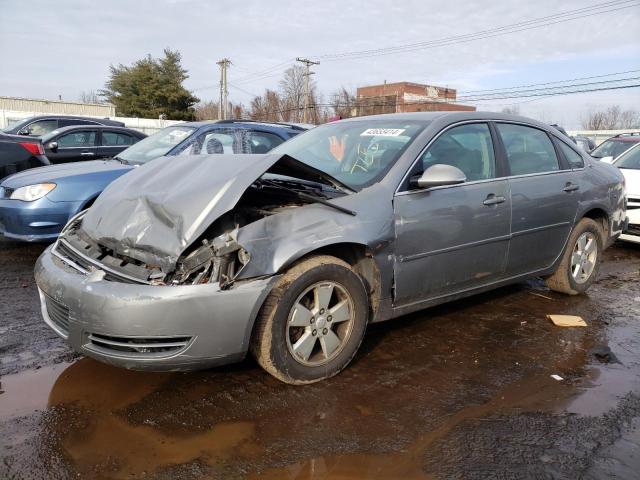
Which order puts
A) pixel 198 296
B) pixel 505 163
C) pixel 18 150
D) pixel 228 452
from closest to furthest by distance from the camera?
pixel 228 452 < pixel 198 296 < pixel 505 163 < pixel 18 150

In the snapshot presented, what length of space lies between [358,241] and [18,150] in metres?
6.05

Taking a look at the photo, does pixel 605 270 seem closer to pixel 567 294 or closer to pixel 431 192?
pixel 567 294

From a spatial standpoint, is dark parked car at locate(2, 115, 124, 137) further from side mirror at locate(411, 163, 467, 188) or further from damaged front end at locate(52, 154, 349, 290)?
side mirror at locate(411, 163, 467, 188)

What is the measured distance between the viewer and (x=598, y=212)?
5004 millimetres

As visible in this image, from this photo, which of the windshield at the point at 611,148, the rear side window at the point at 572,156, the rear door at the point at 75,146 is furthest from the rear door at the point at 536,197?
the windshield at the point at 611,148

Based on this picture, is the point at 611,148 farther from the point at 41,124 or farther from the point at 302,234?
the point at 41,124

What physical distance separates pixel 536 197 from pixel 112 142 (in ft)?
26.6

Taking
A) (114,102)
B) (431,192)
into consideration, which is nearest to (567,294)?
(431,192)

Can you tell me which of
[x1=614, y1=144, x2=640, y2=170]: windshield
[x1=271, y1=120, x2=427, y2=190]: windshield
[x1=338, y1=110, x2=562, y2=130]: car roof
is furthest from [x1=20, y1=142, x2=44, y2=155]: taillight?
[x1=614, y1=144, x2=640, y2=170]: windshield

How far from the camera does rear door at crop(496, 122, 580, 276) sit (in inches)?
162

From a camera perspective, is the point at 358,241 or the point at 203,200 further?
the point at 358,241

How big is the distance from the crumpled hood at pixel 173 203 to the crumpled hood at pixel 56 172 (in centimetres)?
250

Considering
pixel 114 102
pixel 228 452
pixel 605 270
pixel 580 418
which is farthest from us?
pixel 114 102

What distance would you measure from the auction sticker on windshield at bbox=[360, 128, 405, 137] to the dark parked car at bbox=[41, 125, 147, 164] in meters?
6.33
